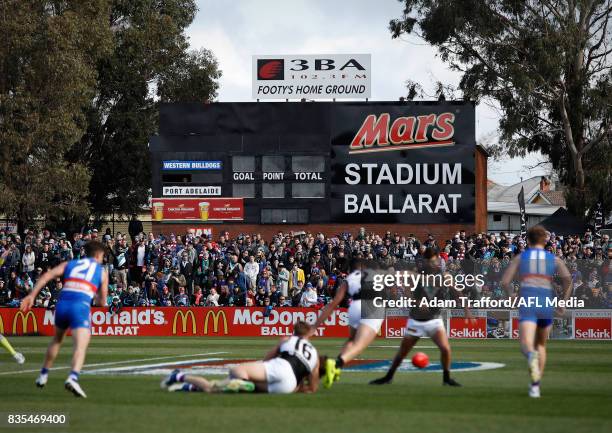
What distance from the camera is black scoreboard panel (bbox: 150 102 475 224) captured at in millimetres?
37031

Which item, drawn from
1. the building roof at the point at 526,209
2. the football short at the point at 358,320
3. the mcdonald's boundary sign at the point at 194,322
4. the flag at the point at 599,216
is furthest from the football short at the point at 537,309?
the building roof at the point at 526,209

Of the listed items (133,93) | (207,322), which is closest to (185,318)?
(207,322)

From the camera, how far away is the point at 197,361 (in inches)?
823

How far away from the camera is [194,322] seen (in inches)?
1331

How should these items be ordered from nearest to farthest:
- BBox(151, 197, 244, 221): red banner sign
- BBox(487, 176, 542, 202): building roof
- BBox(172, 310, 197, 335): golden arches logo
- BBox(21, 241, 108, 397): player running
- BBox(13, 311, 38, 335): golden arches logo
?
BBox(21, 241, 108, 397): player running, BBox(172, 310, 197, 335): golden arches logo, BBox(13, 311, 38, 335): golden arches logo, BBox(151, 197, 244, 221): red banner sign, BBox(487, 176, 542, 202): building roof

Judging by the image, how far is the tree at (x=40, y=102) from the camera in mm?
48188

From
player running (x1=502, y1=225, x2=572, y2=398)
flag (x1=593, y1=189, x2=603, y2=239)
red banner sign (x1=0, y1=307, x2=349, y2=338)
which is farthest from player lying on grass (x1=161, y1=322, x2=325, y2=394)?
flag (x1=593, y1=189, x2=603, y2=239)

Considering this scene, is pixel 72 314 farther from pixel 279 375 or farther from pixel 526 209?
pixel 526 209

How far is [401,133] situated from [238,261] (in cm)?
757

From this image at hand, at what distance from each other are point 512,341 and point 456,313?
2705mm

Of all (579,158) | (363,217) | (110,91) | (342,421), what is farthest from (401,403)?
(110,91)

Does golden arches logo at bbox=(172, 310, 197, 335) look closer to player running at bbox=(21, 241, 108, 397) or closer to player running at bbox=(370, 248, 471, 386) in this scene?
player running at bbox=(370, 248, 471, 386)

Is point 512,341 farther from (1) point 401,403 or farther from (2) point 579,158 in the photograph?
(2) point 579,158

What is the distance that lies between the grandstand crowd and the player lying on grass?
17642mm
